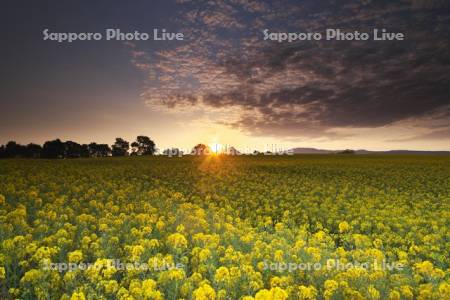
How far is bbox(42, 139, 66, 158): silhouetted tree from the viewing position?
3423 inches

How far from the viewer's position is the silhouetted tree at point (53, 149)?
86938 millimetres

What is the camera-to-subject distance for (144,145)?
99.2 meters

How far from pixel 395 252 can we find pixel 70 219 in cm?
1012

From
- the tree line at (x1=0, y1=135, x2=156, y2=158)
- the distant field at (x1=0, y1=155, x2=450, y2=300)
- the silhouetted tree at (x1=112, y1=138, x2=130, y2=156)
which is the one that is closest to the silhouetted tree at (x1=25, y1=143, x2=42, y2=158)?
the tree line at (x1=0, y1=135, x2=156, y2=158)

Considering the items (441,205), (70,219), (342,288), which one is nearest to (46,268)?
(70,219)

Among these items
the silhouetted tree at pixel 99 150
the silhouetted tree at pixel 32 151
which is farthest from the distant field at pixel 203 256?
the silhouetted tree at pixel 99 150

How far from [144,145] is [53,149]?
77.5 ft

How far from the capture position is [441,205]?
16703 mm

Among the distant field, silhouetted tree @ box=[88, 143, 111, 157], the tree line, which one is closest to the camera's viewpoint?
the distant field

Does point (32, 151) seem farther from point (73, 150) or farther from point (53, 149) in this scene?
point (73, 150)

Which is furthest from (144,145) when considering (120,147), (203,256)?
(203,256)

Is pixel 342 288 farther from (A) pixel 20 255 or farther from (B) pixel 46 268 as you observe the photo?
(A) pixel 20 255

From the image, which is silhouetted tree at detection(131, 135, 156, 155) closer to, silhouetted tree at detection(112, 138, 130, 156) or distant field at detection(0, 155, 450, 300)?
silhouetted tree at detection(112, 138, 130, 156)

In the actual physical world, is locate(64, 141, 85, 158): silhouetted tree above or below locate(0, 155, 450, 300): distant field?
above
